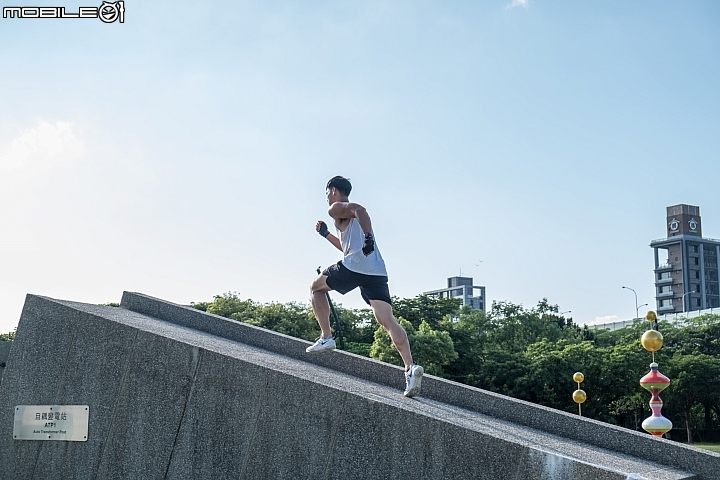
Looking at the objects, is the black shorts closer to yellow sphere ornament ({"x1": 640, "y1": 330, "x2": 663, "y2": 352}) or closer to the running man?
the running man

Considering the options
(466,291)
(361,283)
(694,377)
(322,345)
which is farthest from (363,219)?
(466,291)

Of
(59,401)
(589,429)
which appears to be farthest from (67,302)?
(589,429)

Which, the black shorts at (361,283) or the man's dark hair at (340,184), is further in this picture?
the man's dark hair at (340,184)

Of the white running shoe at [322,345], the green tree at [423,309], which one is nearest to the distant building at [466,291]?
the green tree at [423,309]

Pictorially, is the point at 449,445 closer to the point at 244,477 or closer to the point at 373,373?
the point at 244,477

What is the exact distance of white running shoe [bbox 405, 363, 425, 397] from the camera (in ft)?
21.0

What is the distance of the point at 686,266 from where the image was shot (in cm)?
11112

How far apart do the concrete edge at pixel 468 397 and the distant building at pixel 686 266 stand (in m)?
112

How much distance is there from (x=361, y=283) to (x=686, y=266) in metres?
115

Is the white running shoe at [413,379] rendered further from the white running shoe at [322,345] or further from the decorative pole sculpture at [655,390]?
the decorative pole sculpture at [655,390]

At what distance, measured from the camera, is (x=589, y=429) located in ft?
20.1

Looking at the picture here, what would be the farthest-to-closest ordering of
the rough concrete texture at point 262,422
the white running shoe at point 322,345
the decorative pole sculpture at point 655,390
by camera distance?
the decorative pole sculpture at point 655,390 < the white running shoe at point 322,345 < the rough concrete texture at point 262,422

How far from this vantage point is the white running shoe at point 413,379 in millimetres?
6410

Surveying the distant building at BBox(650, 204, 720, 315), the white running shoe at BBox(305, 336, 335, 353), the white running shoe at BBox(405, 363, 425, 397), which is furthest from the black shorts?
the distant building at BBox(650, 204, 720, 315)
